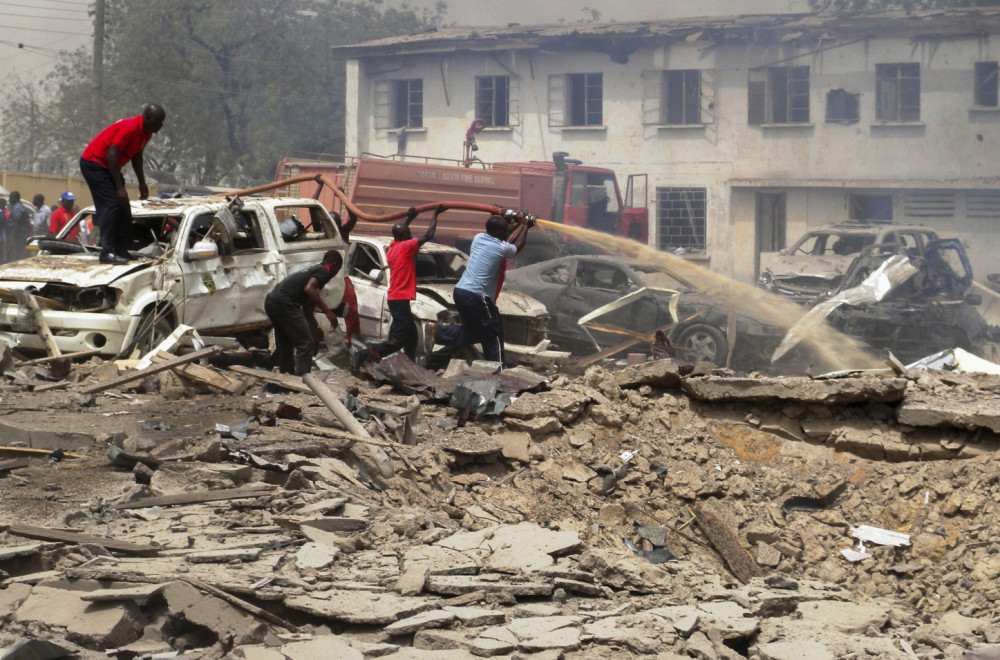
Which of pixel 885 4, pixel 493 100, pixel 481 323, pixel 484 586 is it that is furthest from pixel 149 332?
pixel 885 4

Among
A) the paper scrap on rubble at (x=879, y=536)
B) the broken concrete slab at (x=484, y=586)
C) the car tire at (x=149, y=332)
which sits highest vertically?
the car tire at (x=149, y=332)

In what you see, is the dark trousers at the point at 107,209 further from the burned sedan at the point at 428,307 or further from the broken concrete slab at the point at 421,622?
the broken concrete slab at the point at 421,622

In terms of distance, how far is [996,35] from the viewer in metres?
25.8

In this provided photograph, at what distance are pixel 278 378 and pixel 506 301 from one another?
3639 millimetres

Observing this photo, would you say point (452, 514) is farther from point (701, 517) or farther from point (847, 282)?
point (847, 282)

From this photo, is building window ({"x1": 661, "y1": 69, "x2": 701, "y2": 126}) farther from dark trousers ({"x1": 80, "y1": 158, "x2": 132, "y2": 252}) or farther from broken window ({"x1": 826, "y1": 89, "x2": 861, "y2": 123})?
dark trousers ({"x1": 80, "y1": 158, "x2": 132, "y2": 252})

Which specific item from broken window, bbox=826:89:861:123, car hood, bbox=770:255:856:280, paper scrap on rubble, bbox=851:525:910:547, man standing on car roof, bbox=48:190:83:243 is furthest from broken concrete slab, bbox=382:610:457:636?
broken window, bbox=826:89:861:123

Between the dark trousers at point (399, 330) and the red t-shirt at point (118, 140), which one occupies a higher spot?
the red t-shirt at point (118, 140)

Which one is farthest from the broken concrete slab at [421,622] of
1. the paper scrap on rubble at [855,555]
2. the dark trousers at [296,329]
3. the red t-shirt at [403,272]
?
the red t-shirt at [403,272]

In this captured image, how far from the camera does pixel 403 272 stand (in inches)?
432

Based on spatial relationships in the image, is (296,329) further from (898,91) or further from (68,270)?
(898,91)

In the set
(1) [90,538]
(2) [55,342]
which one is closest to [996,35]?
(2) [55,342]

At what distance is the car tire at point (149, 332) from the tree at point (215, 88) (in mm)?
25060

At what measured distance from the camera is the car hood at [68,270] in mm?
9805
